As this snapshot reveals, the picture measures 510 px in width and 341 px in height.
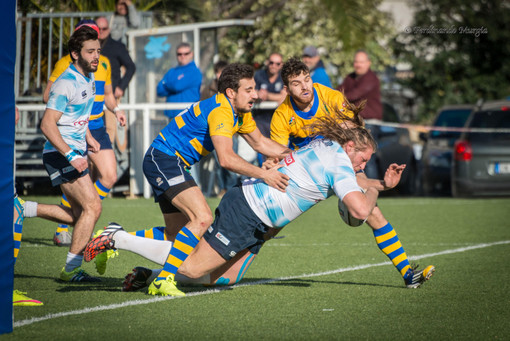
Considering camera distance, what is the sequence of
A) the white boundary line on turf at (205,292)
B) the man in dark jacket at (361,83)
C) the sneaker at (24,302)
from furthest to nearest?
the man in dark jacket at (361,83), the sneaker at (24,302), the white boundary line on turf at (205,292)

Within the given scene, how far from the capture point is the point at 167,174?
6.38 metres

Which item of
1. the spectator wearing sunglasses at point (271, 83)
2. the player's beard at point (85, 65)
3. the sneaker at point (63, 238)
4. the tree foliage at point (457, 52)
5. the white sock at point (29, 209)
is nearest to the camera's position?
the player's beard at point (85, 65)

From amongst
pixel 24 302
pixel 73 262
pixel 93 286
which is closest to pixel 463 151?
pixel 73 262

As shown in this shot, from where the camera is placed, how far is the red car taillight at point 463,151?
15345mm

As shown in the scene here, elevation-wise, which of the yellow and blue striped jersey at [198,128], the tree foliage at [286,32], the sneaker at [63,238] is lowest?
the sneaker at [63,238]

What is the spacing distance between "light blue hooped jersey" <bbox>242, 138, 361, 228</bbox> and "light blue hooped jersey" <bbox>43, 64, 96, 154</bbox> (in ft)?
5.74

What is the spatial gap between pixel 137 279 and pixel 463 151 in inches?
412

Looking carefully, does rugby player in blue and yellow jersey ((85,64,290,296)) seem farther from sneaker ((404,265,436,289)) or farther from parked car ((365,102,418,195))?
parked car ((365,102,418,195))

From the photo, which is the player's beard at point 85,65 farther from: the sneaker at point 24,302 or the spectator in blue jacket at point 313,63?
the spectator in blue jacket at point 313,63

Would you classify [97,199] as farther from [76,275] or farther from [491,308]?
[491,308]

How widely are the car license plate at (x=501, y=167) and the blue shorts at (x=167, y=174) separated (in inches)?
404

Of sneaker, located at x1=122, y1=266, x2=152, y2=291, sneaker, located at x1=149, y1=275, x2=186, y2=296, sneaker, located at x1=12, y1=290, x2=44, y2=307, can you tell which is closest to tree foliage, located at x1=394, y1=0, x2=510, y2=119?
sneaker, located at x1=122, y1=266, x2=152, y2=291

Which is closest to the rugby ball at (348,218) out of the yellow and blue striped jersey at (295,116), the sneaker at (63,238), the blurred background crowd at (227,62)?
the yellow and blue striped jersey at (295,116)

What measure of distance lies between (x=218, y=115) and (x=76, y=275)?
1872 mm
